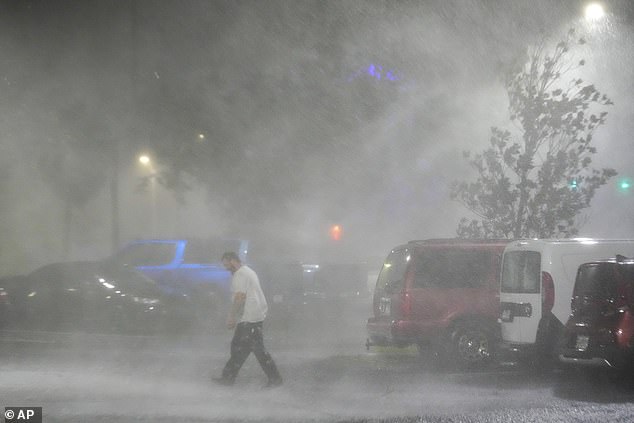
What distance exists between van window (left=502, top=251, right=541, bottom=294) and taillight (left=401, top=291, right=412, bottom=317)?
0.99 metres

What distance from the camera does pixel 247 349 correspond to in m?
6.63

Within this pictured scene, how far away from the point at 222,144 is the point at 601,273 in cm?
1247

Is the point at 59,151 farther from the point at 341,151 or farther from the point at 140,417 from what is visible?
the point at 140,417

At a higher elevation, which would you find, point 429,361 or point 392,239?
point 392,239

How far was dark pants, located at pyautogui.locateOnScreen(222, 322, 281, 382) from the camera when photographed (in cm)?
662

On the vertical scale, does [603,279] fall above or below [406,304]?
above

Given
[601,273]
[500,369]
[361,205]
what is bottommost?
[500,369]

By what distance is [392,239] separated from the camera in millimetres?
18109

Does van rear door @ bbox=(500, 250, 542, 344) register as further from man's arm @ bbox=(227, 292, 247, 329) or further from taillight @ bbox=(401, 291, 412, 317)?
man's arm @ bbox=(227, 292, 247, 329)

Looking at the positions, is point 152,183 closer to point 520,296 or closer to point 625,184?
point 625,184

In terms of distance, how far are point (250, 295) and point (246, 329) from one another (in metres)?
0.29

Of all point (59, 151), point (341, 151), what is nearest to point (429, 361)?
point (59, 151)

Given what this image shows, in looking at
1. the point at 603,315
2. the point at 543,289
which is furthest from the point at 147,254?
the point at 603,315

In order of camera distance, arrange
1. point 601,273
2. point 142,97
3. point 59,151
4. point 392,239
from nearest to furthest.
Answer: point 601,273, point 59,151, point 142,97, point 392,239
